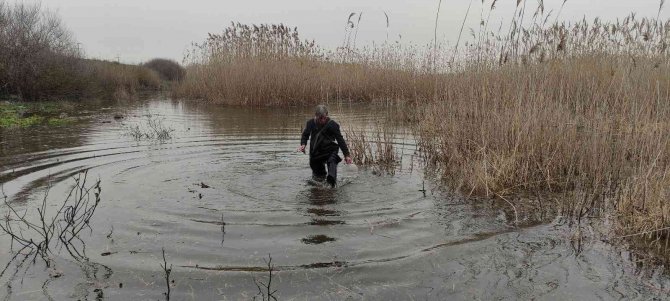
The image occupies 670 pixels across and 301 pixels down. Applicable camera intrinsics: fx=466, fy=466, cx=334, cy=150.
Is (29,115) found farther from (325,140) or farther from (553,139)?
(553,139)

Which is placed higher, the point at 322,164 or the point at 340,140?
the point at 340,140

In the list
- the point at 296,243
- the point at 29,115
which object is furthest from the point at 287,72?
the point at 296,243

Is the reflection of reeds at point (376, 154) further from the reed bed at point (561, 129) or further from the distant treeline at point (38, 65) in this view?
the distant treeline at point (38, 65)

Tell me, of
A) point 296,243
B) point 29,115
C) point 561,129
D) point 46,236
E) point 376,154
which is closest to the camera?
point 46,236

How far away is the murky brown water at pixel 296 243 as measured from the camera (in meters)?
3.68

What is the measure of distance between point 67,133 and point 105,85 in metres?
18.0

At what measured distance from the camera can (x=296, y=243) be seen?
461 centimetres

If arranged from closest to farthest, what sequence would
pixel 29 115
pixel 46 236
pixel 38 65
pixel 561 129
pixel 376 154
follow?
pixel 46 236 < pixel 561 129 < pixel 376 154 < pixel 29 115 < pixel 38 65

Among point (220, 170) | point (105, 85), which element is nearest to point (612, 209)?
point (220, 170)

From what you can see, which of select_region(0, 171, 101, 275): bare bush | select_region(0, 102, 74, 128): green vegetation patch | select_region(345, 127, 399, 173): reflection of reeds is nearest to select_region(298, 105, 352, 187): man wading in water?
select_region(345, 127, 399, 173): reflection of reeds

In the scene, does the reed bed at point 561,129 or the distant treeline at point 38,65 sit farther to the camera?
the distant treeline at point 38,65

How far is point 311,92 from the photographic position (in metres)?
19.4

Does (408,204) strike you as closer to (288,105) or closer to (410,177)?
(410,177)

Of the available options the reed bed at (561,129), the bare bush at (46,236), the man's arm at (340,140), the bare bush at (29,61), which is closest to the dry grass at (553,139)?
the reed bed at (561,129)
